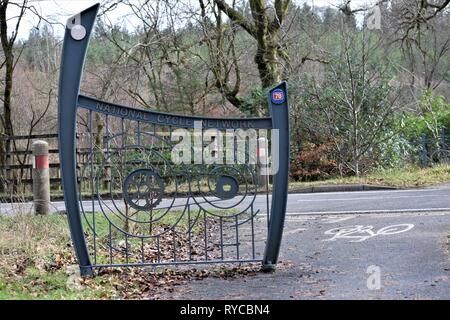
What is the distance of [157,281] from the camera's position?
25.3 feet

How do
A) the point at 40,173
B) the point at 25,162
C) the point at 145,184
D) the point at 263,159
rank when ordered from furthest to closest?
1. the point at 25,162
2. the point at 263,159
3. the point at 40,173
4. the point at 145,184

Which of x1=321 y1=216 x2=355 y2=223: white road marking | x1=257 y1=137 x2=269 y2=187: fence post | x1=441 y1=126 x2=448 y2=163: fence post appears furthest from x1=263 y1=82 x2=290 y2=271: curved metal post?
x1=441 y1=126 x2=448 y2=163: fence post

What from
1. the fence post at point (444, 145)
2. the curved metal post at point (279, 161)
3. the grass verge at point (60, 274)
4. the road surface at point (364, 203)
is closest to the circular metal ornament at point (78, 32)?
the curved metal post at point (279, 161)

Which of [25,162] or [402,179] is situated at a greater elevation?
[25,162]

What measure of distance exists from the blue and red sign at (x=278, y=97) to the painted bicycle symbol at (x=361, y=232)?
9.56 ft

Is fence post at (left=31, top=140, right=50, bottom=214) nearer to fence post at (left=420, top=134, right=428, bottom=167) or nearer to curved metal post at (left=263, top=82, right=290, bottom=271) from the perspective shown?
curved metal post at (left=263, top=82, right=290, bottom=271)

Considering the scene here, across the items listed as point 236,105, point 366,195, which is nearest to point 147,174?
point 366,195

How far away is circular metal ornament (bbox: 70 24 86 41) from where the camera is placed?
735cm

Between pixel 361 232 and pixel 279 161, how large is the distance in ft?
10.9

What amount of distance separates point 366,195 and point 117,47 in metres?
11.1

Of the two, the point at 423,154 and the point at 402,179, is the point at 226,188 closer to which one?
the point at 402,179

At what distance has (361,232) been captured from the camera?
10.5 meters

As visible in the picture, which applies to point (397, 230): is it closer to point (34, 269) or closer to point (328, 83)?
point (34, 269)

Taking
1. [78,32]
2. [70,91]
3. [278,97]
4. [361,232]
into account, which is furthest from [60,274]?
[361,232]
